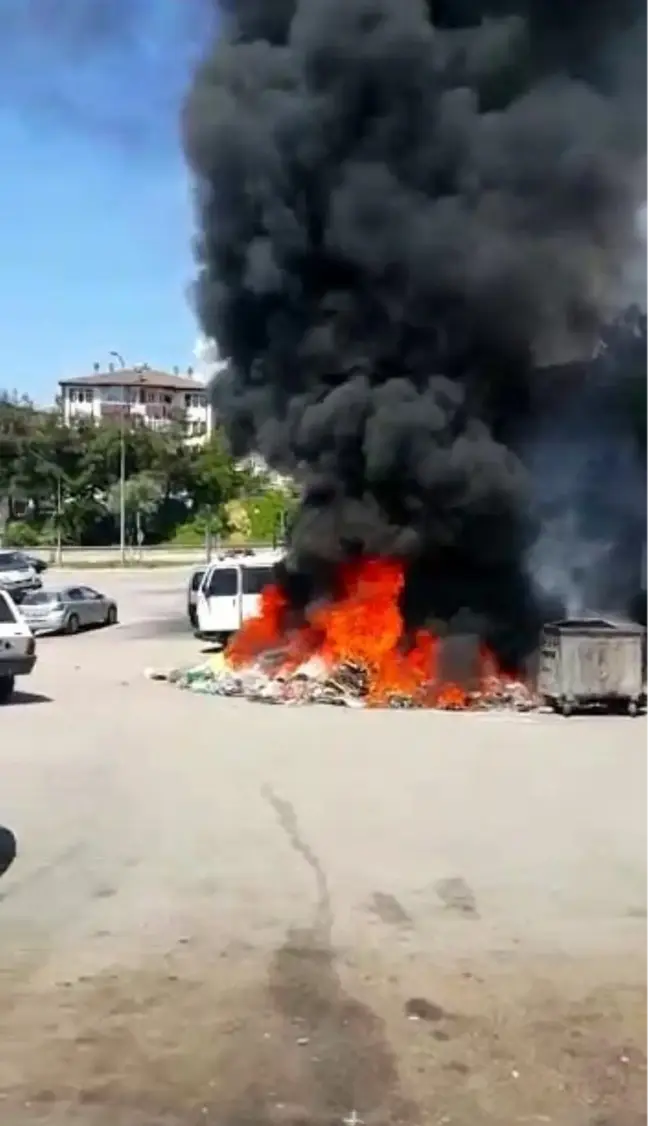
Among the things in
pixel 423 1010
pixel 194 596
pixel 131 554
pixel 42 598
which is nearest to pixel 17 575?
pixel 42 598

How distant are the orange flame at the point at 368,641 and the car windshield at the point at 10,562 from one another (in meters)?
20.3

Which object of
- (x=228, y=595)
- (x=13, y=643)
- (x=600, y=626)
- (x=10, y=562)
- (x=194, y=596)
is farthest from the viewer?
(x=10, y=562)

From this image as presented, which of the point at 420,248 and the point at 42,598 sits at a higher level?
the point at 420,248

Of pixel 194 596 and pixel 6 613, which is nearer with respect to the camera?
pixel 6 613

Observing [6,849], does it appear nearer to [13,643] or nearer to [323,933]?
[323,933]

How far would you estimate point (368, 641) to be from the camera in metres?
20.9

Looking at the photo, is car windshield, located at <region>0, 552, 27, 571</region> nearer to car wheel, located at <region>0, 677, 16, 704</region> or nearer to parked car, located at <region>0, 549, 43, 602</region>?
parked car, located at <region>0, 549, 43, 602</region>

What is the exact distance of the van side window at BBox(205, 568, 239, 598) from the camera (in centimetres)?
2759

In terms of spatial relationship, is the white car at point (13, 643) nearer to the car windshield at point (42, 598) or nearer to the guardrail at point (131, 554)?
the car windshield at point (42, 598)

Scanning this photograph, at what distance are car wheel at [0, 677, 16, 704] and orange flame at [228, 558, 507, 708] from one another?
401 centimetres

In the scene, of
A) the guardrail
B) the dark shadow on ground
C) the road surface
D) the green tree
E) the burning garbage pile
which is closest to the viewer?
the road surface

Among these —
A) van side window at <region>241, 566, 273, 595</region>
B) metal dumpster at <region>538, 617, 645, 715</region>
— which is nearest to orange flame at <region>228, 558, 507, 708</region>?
metal dumpster at <region>538, 617, 645, 715</region>

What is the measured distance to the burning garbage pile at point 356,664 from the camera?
19.6 metres

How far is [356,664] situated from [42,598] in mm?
12849
